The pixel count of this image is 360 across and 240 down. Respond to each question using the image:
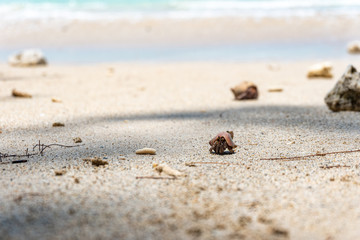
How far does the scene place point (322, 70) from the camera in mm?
6035

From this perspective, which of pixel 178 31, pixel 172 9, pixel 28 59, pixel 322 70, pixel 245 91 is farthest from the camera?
pixel 172 9

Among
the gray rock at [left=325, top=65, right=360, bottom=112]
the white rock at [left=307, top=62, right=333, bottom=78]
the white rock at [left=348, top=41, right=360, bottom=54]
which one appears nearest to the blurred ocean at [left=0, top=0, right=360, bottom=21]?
the white rock at [left=348, top=41, right=360, bottom=54]

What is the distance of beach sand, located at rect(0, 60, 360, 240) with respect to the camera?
167cm

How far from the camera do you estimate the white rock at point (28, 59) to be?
25.9ft

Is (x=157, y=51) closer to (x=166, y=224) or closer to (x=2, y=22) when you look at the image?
(x=2, y=22)

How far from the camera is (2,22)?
13.9 meters

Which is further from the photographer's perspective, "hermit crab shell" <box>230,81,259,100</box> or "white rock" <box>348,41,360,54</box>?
"white rock" <box>348,41,360,54</box>

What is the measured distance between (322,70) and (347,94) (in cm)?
227

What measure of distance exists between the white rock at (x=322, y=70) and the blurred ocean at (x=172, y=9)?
9.15 meters

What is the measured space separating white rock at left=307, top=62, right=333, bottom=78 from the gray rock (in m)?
2.15

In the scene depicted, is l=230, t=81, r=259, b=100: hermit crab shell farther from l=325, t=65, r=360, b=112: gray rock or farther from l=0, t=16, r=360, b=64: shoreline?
l=0, t=16, r=360, b=64: shoreline

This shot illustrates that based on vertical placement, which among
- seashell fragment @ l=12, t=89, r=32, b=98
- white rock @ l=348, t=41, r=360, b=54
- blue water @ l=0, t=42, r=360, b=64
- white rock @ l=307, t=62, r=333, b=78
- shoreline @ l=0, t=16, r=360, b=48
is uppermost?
shoreline @ l=0, t=16, r=360, b=48

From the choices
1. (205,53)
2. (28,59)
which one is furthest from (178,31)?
(28,59)

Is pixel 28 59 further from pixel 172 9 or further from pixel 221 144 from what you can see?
pixel 172 9
